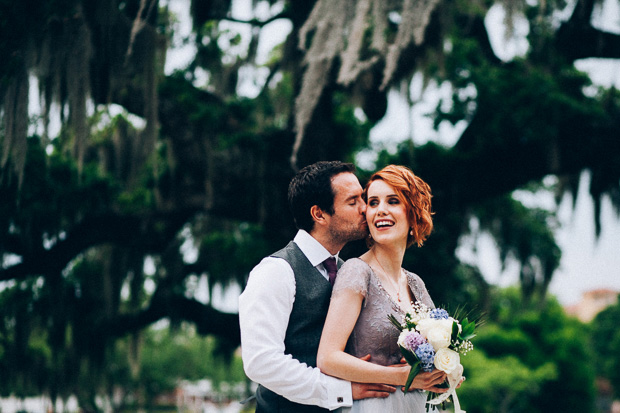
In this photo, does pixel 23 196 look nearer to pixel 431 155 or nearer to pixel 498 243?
pixel 431 155

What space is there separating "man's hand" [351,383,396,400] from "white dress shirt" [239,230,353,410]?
0.03 meters

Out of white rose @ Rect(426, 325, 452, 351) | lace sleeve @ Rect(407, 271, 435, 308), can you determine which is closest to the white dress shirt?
white rose @ Rect(426, 325, 452, 351)

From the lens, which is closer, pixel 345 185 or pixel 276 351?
pixel 276 351

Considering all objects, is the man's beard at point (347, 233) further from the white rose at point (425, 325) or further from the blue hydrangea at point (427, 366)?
the blue hydrangea at point (427, 366)

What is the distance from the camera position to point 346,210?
2.53m

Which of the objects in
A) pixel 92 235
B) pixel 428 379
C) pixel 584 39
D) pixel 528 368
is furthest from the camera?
pixel 528 368

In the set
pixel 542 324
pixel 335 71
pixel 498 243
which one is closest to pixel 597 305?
pixel 542 324

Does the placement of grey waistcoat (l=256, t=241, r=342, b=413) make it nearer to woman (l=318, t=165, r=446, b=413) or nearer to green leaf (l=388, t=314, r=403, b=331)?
woman (l=318, t=165, r=446, b=413)

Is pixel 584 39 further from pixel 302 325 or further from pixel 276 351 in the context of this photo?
pixel 276 351

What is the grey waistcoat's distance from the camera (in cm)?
234

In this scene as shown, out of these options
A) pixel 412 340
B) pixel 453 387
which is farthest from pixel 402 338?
pixel 453 387

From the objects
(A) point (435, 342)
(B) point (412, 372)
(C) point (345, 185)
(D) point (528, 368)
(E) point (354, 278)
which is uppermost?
(C) point (345, 185)

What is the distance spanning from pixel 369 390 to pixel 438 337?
0.34m

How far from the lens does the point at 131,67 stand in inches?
276
